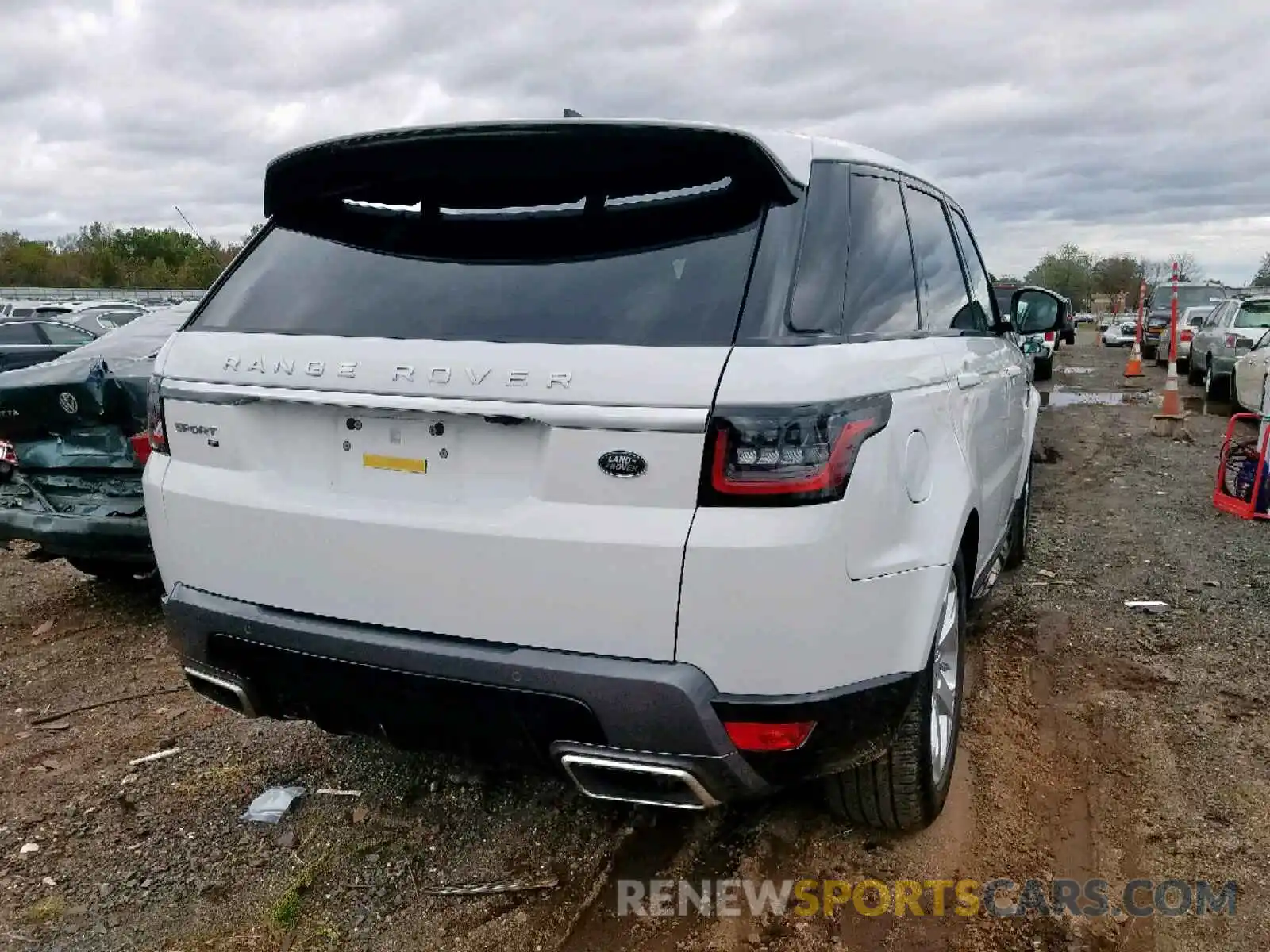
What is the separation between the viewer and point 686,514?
2035 millimetres

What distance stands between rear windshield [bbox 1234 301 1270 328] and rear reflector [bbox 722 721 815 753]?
16028 mm

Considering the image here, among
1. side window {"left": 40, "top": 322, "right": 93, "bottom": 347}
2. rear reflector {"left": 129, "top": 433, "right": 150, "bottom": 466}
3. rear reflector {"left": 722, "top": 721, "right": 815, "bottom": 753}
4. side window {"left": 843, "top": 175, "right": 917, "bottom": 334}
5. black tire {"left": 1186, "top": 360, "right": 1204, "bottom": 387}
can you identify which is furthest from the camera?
black tire {"left": 1186, "top": 360, "right": 1204, "bottom": 387}

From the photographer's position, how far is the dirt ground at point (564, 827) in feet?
8.52

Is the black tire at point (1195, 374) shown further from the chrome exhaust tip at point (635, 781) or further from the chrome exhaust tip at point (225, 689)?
the chrome exhaust tip at point (225, 689)

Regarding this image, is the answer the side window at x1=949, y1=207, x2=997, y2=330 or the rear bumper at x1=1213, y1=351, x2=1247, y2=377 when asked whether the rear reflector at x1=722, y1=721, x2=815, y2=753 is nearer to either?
the side window at x1=949, y1=207, x2=997, y2=330

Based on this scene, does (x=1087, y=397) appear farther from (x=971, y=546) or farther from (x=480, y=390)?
(x=480, y=390)

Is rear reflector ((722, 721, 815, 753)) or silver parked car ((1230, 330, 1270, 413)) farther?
silver parked car ((1230, 330, 1270, 413))

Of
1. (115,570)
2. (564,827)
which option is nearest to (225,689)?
(564,827)

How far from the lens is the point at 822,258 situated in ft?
7.59

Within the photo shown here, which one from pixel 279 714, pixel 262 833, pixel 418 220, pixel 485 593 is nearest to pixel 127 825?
pixel 262 833

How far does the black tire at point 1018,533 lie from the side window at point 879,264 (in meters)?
2.50

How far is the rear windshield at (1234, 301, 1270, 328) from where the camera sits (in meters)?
15.3

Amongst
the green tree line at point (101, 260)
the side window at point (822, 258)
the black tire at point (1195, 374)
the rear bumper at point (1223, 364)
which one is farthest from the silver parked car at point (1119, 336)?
the green tree line at point (101, 260)

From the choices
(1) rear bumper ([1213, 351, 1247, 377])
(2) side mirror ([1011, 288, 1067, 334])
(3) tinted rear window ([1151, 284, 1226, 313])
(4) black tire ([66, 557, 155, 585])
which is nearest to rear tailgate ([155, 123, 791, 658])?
(4) black tire ([66, 557, 155, 585])
